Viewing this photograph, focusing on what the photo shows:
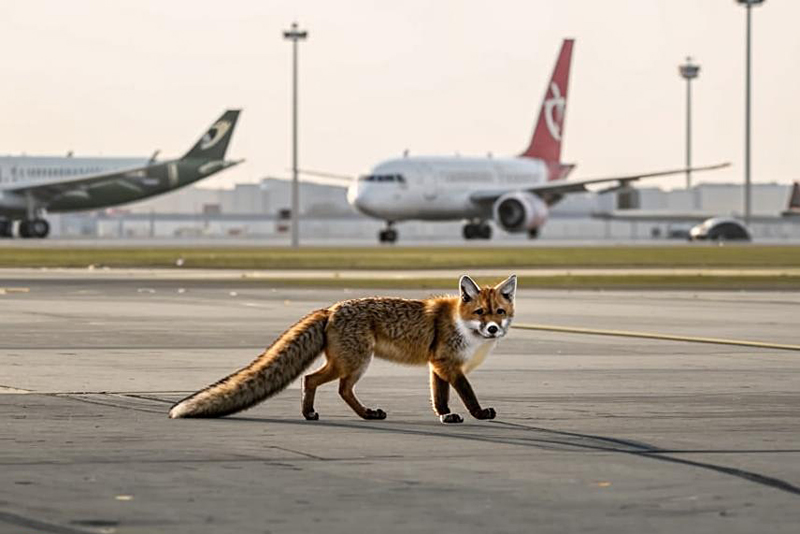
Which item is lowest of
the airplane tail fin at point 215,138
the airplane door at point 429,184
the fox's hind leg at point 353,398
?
the fox's hind leg at point 353,398

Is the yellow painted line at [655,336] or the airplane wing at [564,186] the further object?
the airplane wing at [564,186]

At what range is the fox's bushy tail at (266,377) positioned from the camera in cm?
1472

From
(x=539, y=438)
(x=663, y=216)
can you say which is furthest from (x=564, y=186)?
(x=539, y=438)

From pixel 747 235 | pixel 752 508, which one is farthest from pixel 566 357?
pixel 747 235

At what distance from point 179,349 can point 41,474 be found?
1145cm

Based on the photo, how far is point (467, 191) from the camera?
3681 inches

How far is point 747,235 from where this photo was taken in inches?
4469

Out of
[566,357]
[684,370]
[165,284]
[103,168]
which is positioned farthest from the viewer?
[103,168]

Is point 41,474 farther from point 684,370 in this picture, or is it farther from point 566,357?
point 566,357

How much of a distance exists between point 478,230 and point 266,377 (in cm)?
8377

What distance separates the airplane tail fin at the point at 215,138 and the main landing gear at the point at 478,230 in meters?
13.6

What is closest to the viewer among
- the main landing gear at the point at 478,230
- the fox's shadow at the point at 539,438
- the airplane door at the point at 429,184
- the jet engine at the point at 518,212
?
the fox's shadow at the point at 539,438

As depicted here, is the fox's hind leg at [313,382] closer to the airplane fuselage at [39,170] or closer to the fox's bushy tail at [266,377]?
the fox's bushy tail at [266,377]

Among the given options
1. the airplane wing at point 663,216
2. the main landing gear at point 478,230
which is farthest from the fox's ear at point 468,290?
the airplane wing at point 663,216
